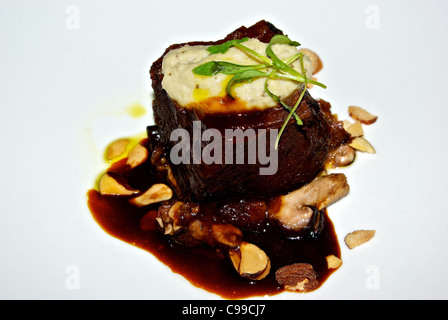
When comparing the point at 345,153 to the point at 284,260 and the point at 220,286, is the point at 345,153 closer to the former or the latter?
the point at 284,260

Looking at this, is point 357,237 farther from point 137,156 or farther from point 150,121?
point 150,121

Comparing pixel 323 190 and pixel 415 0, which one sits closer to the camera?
pixel 323 190

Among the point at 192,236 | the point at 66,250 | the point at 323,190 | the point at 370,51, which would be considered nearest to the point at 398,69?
the point at 370,51

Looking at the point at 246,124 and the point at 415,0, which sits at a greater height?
the point at 415,0

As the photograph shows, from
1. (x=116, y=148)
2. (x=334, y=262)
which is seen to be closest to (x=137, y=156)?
(x=116, y=148)

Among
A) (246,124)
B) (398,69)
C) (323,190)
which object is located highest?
(398,69)

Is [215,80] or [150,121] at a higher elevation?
[215,80]

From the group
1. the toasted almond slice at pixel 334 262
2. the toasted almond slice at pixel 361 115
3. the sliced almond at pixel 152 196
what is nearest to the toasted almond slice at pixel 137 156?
the sliced almond at pixel 152 196
